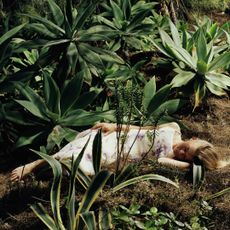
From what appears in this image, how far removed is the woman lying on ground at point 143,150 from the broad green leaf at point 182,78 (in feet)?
3.28

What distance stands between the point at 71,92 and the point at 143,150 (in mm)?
924

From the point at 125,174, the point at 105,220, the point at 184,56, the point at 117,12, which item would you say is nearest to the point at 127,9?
the point at 117,12

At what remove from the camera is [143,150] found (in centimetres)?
469

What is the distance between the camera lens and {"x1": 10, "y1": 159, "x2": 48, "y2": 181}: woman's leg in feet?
14.6

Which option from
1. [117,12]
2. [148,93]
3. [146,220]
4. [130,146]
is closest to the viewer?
[146,220]

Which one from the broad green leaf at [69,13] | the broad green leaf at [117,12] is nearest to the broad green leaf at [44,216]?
the broad green leaf at [69,13]

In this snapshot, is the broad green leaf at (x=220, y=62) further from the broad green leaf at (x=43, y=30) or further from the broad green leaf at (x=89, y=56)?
the broad green leaf at (x=43, y=30)

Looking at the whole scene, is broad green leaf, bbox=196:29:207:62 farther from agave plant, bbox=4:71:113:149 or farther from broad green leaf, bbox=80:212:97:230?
broad green leaf, bbox=80:212:97:230

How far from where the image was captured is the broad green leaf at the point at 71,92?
501 cm

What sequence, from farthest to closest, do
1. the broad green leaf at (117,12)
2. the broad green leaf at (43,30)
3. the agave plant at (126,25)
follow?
the broad green leaf at (117,12) < the agave plant at (126,25) < the broad green leaf at (43,30)

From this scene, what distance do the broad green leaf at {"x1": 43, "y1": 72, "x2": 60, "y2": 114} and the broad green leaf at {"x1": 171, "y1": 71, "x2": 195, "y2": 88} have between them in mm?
1445

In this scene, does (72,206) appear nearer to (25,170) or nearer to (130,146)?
(25,170)

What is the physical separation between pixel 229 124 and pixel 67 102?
1943 mm

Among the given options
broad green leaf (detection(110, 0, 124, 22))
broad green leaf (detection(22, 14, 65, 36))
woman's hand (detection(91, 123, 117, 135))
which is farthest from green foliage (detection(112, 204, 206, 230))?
broad green leaf (detection(110, 0, 124, 22))
